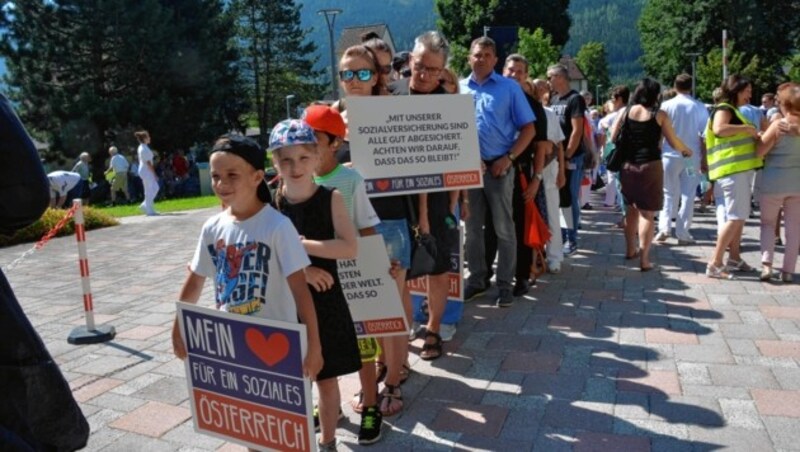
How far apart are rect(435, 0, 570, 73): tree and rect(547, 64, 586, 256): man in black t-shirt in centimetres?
3963

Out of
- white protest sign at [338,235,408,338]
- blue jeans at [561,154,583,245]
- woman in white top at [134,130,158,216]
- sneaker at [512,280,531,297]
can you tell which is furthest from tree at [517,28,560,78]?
white protest sign at [338,235,408,338]

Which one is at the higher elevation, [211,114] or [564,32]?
[564,32]

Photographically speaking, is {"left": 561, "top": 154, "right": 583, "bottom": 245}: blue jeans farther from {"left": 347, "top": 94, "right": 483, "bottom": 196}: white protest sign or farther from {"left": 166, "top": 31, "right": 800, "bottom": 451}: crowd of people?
{"left": 347, "top": 94, "right": 483, "bottom": 196}: white protest sign

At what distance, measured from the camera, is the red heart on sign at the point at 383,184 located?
3.76 m

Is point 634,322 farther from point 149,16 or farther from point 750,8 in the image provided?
point 750,8

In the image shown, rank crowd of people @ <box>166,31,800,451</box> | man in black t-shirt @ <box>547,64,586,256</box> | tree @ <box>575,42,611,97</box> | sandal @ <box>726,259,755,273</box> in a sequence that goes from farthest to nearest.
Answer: tree @ <box>575,42,611,97</box>, man in black t-shirt @ <box>547,64,586,256</box>, sandal @ <box>726,259,755,273</box>, crowd of people @ <box>166,31,800,451</box>

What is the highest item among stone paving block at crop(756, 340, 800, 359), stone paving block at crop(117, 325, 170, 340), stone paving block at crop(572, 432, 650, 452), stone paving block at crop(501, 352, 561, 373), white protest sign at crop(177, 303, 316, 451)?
white protest sign at crop(177, 303, 316, 451)

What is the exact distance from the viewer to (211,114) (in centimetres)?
3125

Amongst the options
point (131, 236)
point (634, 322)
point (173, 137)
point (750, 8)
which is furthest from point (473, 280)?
point (750, 8)

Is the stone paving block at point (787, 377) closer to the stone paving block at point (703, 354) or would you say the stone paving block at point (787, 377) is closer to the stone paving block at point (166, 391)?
the stone paving block at point (703, 354)

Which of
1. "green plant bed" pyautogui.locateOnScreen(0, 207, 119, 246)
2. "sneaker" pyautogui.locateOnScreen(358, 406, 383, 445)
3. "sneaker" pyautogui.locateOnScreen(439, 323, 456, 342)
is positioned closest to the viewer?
"sneaker" pyautogui.locateOnScreen(358, 406, 383, 445)

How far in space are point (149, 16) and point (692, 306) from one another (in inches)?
1112

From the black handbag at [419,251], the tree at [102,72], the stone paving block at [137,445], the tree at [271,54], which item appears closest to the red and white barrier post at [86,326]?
the stone paving block at [137,445]

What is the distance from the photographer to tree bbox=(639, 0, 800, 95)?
4400 centimetres
